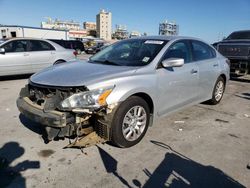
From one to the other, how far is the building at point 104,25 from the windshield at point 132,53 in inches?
4952

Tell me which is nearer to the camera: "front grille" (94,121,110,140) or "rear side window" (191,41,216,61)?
"front grille" (94,121,110,140)

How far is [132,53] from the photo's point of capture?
4.61 meters

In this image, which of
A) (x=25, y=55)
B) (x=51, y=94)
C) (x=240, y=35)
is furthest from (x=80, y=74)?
(x=240, y=35)

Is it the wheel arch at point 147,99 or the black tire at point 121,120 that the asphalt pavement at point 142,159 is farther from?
the wheel arch at point 147,99

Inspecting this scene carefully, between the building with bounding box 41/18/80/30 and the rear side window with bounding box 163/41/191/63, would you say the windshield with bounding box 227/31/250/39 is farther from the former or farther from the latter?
the building with bounding box 41/18/80/30

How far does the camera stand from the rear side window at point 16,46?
9.00 metres

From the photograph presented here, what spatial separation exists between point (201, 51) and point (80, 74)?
9.48 ft

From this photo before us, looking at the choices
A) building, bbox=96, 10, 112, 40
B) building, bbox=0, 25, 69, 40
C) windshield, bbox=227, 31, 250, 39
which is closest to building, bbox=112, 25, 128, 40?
building, bbox=96, 10, 112, 40

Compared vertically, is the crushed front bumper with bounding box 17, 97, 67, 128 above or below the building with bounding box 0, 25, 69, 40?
below

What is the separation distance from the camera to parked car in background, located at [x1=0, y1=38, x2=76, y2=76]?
8906 mm

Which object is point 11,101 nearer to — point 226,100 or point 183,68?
point 183,68

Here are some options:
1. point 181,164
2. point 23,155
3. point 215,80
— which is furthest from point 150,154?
point 215,80

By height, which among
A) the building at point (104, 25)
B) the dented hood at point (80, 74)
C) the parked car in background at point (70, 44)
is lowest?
the dented hood at point (80, 74)

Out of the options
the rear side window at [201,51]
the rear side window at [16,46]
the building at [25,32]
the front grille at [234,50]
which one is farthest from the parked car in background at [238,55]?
the building at [25,32]
